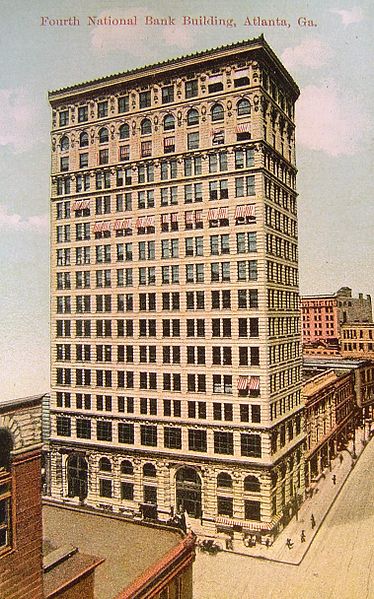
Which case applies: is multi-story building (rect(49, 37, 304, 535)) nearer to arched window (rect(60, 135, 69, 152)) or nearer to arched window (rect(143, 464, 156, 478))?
arched window (rect(60, 135, 69, 152))

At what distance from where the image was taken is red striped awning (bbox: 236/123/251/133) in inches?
1176

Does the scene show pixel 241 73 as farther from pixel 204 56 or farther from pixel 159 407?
pixel 159 407

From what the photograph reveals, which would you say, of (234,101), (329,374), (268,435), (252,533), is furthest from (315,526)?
(234,101)

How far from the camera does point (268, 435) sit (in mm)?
29797

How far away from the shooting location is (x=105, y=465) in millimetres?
33688

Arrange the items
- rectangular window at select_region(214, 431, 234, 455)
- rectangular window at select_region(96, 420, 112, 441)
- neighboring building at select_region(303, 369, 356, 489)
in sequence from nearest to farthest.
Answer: rectangular window at select_region(214, 431, 234, 455), rectangular window at select_region(96, 420, 112, 441), neighboring building at select_region(303, 369, 356, 489)

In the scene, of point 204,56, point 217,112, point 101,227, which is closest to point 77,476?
point 101,227

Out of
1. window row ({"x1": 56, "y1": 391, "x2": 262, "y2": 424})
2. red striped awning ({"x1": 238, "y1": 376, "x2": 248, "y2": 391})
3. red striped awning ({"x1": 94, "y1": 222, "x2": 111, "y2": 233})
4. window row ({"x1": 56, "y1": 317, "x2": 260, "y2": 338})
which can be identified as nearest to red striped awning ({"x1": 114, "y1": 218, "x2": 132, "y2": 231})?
red striped awning ({"x1": 94, "y1": 222, "x2": 111, "y2": 233})

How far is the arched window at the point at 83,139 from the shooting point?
31703 millimetres

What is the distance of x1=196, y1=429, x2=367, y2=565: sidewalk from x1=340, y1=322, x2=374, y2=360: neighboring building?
10.1 m

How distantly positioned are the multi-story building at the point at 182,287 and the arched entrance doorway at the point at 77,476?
0.28 ft

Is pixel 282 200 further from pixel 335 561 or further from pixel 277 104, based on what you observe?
pixel 335 561

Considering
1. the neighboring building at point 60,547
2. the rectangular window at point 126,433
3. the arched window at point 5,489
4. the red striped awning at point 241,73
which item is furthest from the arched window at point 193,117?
the arched window at point 5,489

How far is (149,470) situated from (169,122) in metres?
21.8
